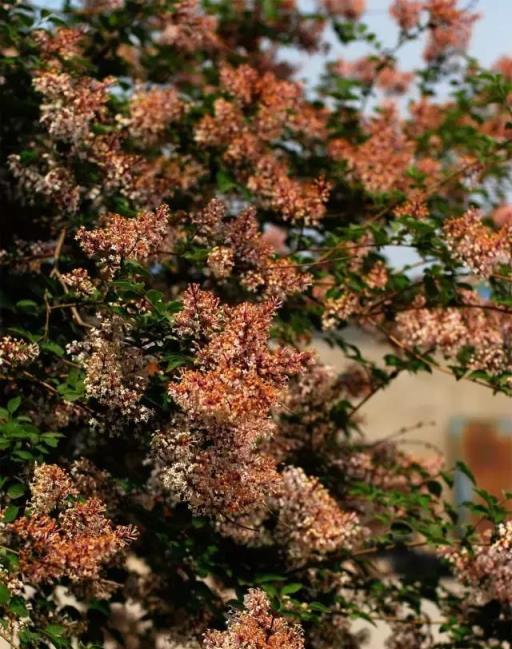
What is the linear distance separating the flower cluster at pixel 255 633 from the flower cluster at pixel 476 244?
1.17 m

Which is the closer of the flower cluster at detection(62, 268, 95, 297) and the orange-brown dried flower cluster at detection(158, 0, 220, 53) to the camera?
the flower cluster at detection(62, 268, 95, 297)

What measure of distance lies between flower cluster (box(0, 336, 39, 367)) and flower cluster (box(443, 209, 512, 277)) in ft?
4.14

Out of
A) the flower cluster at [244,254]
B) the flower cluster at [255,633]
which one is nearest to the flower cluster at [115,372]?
the flower cluster at [244,254]

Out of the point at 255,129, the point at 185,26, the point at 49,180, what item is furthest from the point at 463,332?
the point at 185,26

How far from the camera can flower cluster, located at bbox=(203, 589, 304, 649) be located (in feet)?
9.07

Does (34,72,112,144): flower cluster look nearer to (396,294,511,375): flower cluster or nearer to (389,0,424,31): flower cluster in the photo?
(396,294,511,375): flower cluster

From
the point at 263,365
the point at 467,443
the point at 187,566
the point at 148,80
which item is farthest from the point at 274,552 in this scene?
the point at 467,443

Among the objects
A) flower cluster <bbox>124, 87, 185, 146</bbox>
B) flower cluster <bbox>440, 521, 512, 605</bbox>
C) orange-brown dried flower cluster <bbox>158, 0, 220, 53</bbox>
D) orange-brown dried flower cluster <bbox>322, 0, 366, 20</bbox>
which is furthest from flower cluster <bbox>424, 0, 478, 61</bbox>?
flower cluster <bbox>440, 521, 512, 605</bbox>

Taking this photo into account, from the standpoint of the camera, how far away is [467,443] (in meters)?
15.0

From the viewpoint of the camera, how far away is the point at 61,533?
9.37ft

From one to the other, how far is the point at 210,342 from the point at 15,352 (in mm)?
670

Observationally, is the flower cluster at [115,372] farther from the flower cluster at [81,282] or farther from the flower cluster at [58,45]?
the flower cluster at [58,45]

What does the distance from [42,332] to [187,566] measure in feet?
2.87

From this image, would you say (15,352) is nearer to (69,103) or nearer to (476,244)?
(69,103)
